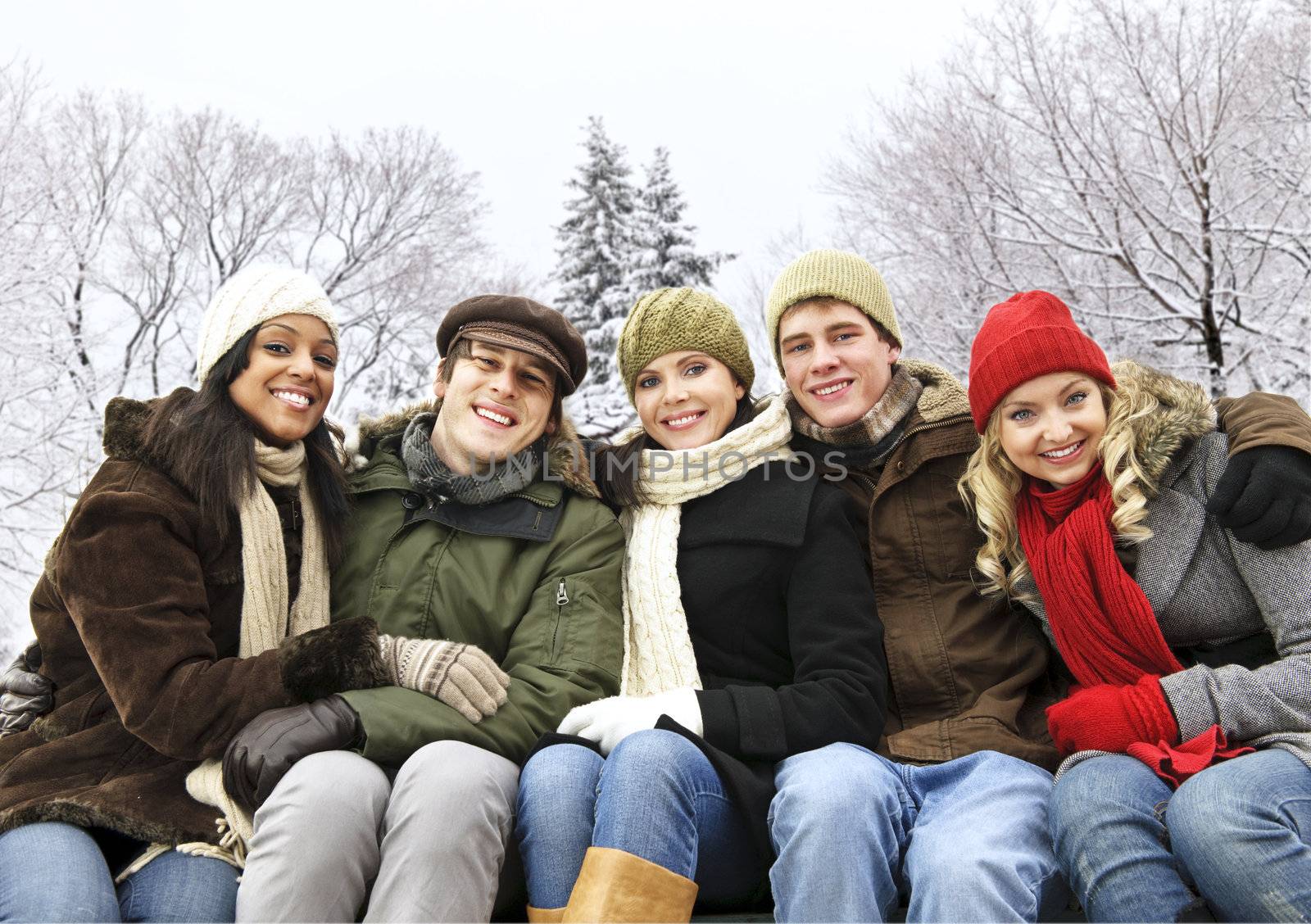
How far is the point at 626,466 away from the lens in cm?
305

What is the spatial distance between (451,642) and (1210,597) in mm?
1896

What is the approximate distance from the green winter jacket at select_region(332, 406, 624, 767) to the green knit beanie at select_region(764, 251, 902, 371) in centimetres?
86

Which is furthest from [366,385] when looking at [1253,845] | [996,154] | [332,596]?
[1253,845]

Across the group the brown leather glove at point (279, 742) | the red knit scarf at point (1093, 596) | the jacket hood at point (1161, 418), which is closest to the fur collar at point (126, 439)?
the brown leather glove at point (279, 742)

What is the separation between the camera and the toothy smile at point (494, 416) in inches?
116

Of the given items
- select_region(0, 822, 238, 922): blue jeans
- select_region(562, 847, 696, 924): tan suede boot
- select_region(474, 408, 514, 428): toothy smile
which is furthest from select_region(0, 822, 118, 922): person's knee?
select_region(474, 408, 514, 428): toothy smile

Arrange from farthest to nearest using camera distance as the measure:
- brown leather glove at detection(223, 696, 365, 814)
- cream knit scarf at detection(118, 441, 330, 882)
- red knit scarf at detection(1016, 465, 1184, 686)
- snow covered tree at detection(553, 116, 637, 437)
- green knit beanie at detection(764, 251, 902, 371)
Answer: snow covered tree at detection(553, 116, 637, 437), green knit beanie at detection(764, 251, 902, 371), red knit scarf at detection(1016, 465, 1184, 686), cream knit scarf at detection(118, 441, 330, 882), brown leather glove at detection(223, 696, 365, 814)

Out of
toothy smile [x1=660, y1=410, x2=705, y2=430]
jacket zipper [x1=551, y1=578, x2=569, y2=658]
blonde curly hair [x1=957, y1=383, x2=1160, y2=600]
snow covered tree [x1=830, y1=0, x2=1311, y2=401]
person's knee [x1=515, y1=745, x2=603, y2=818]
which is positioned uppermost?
snow covered tree [x1=830, y1=0, x2=1311, y2=401]

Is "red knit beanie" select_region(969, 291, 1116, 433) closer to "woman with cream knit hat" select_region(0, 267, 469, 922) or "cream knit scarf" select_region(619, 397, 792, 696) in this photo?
"cream knit scarf" select_region(619, 397, 792, 696)

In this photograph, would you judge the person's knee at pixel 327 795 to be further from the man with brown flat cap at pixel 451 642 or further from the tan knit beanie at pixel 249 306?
the tan knit beanie at pixel 249 306

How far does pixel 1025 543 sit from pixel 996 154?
10.0 meters

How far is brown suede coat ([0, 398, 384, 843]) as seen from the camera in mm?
2379

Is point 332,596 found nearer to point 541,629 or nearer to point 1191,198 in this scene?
point 541,629

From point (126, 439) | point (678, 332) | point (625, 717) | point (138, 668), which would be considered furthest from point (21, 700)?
point (678, 332)
